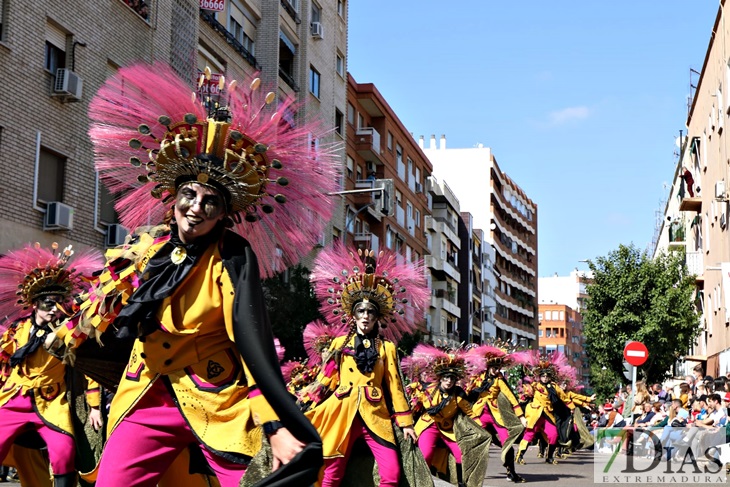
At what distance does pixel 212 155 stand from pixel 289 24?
106 ft

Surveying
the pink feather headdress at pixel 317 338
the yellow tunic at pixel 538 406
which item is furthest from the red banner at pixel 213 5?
the pink feather headdress at pixel 317 338

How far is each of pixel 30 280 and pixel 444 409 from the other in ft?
19.9

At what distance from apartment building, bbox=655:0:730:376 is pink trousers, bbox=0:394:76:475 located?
20025mm

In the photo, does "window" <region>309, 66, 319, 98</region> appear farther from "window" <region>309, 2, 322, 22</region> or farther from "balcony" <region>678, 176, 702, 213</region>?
"balcony" <region>678, 176, 702, 213</region>

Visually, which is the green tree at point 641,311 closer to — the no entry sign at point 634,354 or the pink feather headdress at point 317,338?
the no entry sign at point 634,354

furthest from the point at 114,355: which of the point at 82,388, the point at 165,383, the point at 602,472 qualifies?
the point at 602,472

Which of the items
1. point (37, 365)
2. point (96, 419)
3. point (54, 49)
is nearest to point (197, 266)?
point (96, 419)

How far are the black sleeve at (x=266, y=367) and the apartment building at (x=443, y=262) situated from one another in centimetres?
5807

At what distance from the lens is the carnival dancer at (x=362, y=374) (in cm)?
893

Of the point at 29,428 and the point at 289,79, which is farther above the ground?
the point at 289,79

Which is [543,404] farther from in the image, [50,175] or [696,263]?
[696,263]

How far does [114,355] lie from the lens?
514 centimetres

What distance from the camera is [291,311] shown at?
2938 cm

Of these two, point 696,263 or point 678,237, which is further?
point 678,237
